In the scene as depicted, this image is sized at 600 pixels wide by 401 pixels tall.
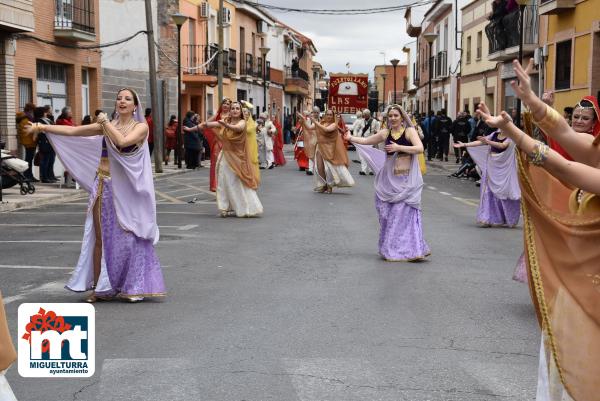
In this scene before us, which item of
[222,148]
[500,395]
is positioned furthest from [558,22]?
[500,395]

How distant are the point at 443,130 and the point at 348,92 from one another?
1525cm

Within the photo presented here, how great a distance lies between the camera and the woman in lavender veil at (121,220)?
748cm

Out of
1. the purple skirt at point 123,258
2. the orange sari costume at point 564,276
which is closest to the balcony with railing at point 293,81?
the purple skirt at point 123,258

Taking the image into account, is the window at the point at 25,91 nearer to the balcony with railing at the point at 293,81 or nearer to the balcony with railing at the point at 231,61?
the balcony with railing at the point at 231,61

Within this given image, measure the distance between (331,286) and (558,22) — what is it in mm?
21117

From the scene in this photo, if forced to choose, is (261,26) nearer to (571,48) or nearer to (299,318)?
(571,48)

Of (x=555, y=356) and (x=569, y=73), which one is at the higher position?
(x=569, y=73)

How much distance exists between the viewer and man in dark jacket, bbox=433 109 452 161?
33594 millimetres

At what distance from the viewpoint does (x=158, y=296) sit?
7.65 m

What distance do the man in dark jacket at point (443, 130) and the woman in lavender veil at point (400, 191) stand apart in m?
23.6

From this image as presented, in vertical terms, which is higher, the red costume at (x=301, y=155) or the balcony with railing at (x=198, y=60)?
the balcony with railing at (x=198, y=60)

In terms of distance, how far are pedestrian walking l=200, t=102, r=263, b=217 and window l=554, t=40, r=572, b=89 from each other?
46.4 ft

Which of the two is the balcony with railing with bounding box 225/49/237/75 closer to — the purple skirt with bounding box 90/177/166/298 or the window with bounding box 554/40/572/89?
the window with bounding box 554/40/572/89

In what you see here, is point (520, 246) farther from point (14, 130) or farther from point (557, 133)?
point (14, 130)
